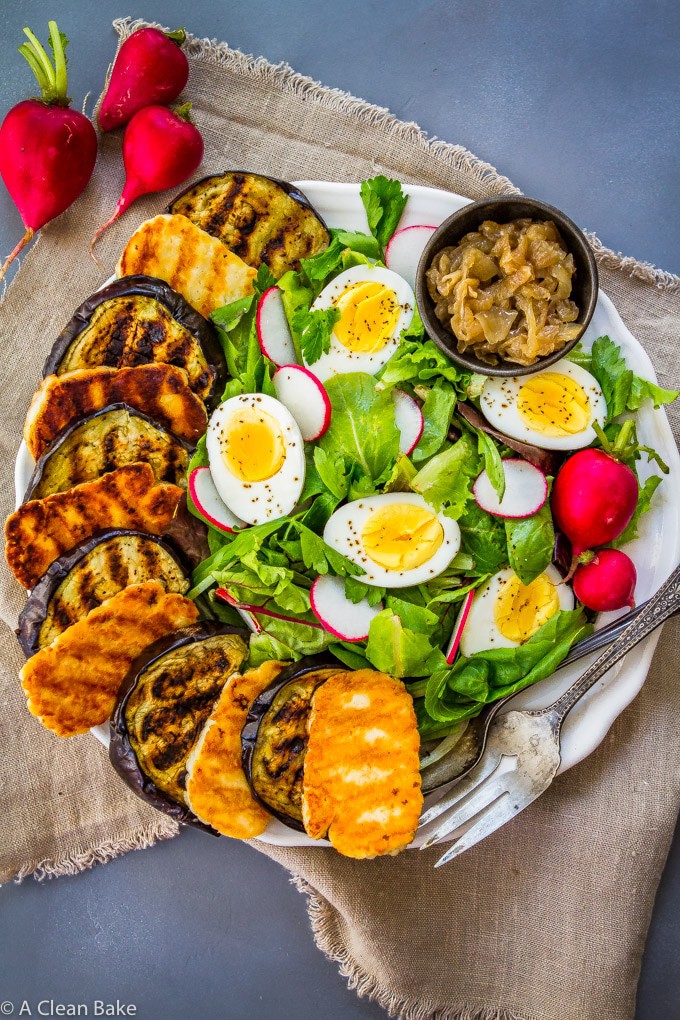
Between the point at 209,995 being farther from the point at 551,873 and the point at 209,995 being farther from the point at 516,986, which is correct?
the point at 551,873

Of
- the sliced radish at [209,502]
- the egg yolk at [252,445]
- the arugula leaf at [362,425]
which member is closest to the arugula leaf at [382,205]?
the arugula leaf at [362,425]

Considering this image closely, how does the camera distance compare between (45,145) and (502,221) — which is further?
(45,145)

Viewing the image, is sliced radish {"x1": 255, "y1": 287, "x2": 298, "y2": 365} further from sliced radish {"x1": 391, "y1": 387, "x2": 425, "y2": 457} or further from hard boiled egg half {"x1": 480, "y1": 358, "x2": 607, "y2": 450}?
hard boiled egg half {"x1": 480, "y1": 358, "x2": 607, "y2": 450}

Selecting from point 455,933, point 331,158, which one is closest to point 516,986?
point 455,933

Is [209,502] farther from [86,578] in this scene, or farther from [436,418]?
[436,418]

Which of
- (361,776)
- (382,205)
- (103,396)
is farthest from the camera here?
(382,205)

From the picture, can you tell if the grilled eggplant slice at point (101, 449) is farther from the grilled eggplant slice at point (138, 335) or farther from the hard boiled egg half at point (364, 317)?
the hard boiled egg half at point (364, 317)

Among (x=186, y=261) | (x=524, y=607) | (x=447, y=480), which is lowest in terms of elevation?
(x=524, y=607)

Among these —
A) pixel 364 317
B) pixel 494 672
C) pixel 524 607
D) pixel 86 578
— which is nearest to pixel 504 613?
pixel 524 607
